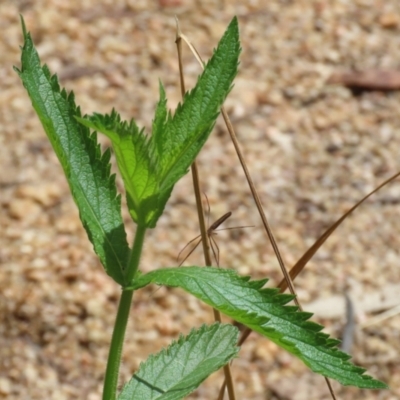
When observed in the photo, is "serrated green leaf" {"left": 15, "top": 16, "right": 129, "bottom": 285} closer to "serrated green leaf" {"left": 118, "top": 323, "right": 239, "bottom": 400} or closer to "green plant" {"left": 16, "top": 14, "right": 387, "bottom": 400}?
"green plant" {"left": 16, "top": 14, "right": 387, "bottom": 400}

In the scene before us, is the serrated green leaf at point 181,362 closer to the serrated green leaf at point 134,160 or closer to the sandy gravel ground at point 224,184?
the serrated green leaf at point 134,160

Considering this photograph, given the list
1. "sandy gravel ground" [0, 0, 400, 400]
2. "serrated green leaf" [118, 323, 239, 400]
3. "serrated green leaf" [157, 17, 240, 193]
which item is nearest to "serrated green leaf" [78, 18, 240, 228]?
"serrated green leaf" [157, 17, 240, 193]

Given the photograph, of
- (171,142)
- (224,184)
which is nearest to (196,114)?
(171,142)

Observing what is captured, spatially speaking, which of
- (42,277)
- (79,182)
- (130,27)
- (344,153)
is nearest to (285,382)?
(42,277)

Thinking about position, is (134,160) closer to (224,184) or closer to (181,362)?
(181,362)

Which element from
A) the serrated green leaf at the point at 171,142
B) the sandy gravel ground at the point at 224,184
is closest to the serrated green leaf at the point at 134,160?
the serrated green leaf at the point at 171,142
